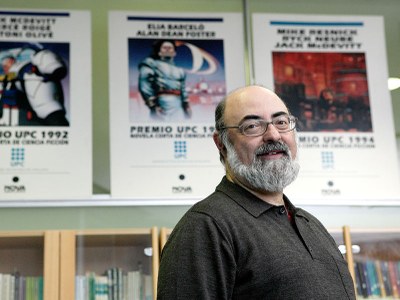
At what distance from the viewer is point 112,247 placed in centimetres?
310

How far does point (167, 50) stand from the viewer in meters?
3.48

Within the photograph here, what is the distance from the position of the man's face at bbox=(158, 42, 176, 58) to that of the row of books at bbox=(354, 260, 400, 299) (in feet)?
4.70

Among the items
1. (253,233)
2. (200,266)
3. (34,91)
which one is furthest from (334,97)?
(200,266)

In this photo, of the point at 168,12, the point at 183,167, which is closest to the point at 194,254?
the point at 183,167

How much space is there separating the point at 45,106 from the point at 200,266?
2.00 metres

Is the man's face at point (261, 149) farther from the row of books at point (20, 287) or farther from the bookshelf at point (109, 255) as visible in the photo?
the row of books at point (20, 287)

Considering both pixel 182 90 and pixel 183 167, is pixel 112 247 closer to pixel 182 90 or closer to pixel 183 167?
pixel 183 167

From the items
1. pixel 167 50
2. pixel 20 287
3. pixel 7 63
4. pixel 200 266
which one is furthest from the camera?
pixel 167 50

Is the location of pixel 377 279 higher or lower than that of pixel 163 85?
lower

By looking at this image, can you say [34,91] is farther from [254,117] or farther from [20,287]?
[254,117]

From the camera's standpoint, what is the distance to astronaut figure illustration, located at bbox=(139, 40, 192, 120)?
11.1 feet

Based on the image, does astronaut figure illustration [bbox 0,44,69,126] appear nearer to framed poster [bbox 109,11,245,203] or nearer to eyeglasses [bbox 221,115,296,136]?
framed poster [bbox 109,11,245,203]

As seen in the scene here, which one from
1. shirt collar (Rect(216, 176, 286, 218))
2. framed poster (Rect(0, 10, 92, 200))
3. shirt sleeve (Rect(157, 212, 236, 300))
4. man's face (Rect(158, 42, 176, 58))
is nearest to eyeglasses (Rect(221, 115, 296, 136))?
shirt collar (Rect(216, 176, 286, 218))

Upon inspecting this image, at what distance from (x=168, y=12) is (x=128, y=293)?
1.53 m
